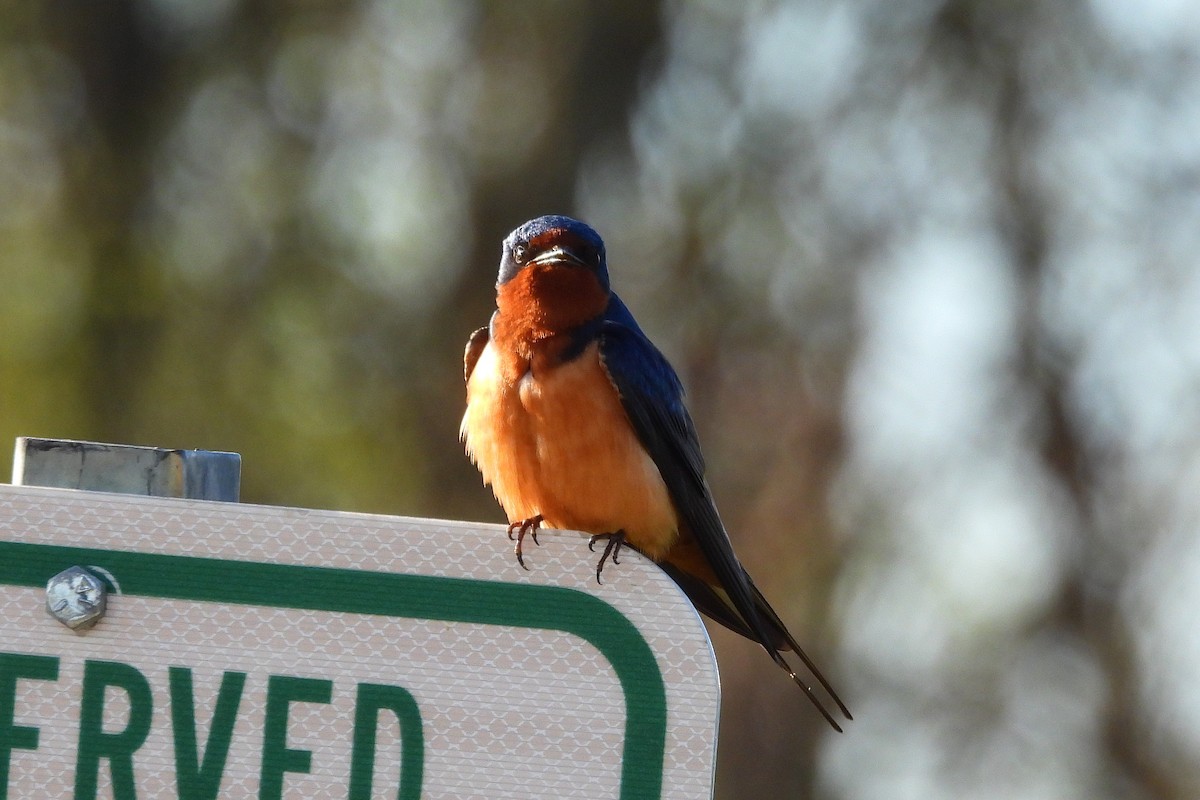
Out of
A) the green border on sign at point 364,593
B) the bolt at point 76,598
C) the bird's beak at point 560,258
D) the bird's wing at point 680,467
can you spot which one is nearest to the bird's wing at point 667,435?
the bird's wing at point 680,467

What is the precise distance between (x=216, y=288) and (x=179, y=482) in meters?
9.20

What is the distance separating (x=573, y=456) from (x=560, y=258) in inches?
25.1

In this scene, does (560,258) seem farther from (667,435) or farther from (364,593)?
(364,593)

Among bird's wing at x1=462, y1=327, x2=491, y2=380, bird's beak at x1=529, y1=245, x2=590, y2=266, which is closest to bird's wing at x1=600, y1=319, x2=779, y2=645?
bird's beak at x1=529, y1=245, x2=590, y2=266

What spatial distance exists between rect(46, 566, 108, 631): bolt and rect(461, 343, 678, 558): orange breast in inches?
61.8

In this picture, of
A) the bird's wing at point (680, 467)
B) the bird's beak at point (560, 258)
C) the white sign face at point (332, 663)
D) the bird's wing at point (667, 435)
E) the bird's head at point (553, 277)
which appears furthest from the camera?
the bird's beak at point (560, 258)

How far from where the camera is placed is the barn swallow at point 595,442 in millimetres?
3240

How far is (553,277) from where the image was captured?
143 inches

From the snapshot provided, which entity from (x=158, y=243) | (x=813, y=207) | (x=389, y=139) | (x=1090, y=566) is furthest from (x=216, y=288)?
(x=1090, y=566)

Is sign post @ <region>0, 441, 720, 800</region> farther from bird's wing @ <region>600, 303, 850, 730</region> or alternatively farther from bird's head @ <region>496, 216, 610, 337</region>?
bird's head @ <region>496, 216, 610, 337</region>

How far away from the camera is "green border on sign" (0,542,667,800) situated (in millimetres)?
1775

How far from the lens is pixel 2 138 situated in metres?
11.0

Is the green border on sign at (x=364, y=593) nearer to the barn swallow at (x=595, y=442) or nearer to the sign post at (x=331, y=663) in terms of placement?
the sign post at (x=331, y=663)

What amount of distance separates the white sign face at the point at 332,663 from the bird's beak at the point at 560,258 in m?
1.91
